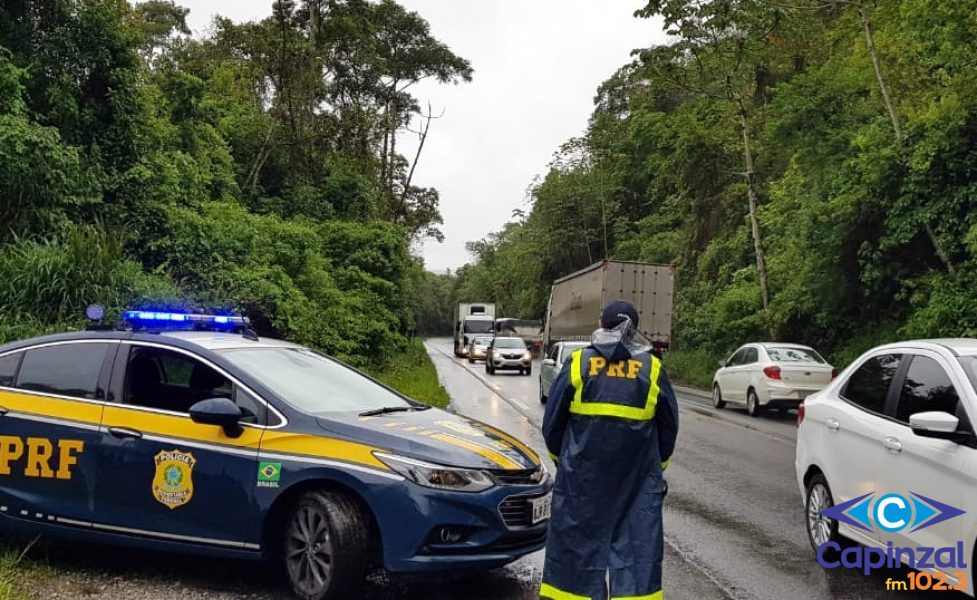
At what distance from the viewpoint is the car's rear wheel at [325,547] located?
184 inches

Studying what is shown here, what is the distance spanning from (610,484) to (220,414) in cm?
235

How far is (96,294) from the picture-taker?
1147 cm

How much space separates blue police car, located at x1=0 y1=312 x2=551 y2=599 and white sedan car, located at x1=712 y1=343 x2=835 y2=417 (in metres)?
12.0

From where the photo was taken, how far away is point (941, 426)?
4.36 m

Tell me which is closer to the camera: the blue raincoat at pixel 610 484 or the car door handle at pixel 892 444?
the blue raincoat at pixel 610 484

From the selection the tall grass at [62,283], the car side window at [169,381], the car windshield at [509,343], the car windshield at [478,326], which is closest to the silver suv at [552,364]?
the tall grass at [62,283]

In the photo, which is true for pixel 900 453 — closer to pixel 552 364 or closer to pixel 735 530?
pixel 735 530

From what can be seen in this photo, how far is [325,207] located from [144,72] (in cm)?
1048

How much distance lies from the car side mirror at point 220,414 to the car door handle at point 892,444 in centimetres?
387

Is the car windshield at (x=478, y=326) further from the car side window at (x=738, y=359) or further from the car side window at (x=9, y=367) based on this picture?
the car side window at (x=9, y=367)

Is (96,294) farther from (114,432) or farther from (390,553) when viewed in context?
(390,553)

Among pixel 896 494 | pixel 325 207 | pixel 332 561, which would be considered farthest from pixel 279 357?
pixel 325 207

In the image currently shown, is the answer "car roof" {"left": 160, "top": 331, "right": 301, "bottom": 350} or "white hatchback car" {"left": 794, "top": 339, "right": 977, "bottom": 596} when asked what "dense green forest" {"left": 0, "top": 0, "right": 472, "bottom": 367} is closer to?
"car roof" {"left": 160, "top": 331, "right": 301, "bottom": 350}

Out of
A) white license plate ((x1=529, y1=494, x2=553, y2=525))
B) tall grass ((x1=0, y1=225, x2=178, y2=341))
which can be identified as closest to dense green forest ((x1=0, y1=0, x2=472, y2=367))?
tall grass ((x1=0, y1=225, x2=178, y2=341))
